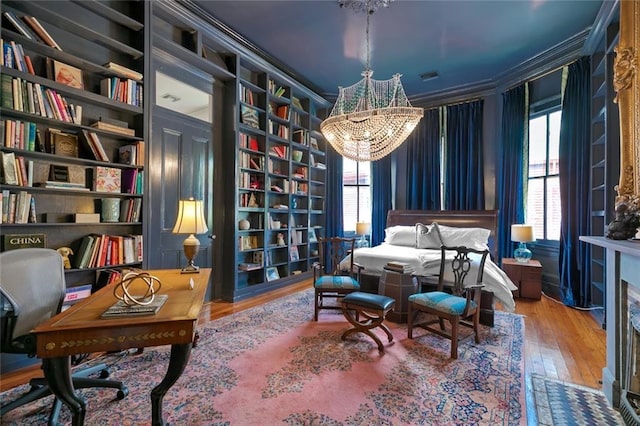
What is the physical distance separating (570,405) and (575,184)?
123 inches

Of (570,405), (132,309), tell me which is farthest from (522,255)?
(132,309)

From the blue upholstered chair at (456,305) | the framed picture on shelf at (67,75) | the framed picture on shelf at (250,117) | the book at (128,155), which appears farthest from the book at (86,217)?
the blue upholstered chair at (456,305)

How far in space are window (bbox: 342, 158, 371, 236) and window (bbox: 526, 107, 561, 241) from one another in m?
2.87

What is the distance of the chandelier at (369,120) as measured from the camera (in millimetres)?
2949

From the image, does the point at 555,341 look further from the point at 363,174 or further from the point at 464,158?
the point at 363,174

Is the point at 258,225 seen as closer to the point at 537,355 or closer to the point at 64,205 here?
the point at 64,205

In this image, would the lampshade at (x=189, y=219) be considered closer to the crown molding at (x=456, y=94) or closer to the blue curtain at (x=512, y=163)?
the blue curtain at (x=512, y=163)

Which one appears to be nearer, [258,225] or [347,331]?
[347,331]

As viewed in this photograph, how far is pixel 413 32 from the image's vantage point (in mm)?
3744

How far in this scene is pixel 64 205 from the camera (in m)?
2.60

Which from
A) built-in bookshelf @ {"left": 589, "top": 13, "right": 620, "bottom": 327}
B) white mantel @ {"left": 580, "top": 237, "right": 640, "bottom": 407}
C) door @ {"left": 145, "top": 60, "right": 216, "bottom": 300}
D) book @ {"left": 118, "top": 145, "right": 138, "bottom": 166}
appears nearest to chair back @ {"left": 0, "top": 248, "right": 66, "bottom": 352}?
door @ {"left": 145, "top": 60, "right": 216, "bottom": 300}

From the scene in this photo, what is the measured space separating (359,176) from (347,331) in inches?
161

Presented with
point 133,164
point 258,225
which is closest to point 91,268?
point 133,164

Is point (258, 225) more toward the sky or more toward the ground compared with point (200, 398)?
more toward the sky
